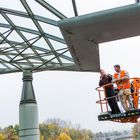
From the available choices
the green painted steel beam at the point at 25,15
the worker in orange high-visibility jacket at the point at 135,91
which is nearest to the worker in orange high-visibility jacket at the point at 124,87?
the worker in orange high-visibility jacket at the point at 135,91

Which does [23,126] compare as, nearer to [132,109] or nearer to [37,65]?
[37,65]

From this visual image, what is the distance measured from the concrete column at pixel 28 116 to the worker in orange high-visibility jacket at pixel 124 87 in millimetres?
9990

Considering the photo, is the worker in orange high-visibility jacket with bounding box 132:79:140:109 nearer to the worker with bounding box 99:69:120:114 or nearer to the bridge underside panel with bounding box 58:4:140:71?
the worker with bounding box 99:69:120:114

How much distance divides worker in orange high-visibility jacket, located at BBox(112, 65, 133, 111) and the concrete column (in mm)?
9990

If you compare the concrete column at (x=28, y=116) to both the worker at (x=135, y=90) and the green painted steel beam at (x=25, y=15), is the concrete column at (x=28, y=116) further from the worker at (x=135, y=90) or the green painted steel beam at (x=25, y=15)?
the worker at (x=135, y=90)

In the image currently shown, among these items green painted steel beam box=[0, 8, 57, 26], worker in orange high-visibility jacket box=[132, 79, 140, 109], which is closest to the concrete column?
green painted steel beam box=[0, 8, 57, 26]

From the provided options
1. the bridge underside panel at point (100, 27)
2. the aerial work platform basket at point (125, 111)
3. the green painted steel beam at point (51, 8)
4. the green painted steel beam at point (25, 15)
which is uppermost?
the green painted steel beam at point (25, 15)

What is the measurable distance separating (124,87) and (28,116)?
10.4 m

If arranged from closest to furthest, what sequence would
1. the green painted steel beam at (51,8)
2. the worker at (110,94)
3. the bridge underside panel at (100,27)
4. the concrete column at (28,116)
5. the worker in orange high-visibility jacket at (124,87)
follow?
the bridge underside panel at (100,27)
the worker in orange high-visibility jacket at (124,87)
the worker at (110,94)
the green painted steel beam at (51,8)
the concrete column at (28,116)

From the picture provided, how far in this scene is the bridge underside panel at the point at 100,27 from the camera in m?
13.0

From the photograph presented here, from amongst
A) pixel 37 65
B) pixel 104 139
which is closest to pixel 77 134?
pixel 104 139

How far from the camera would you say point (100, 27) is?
1384cm

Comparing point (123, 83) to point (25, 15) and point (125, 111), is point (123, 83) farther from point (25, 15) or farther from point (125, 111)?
point (25, 15)

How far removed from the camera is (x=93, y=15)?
1330 cm
